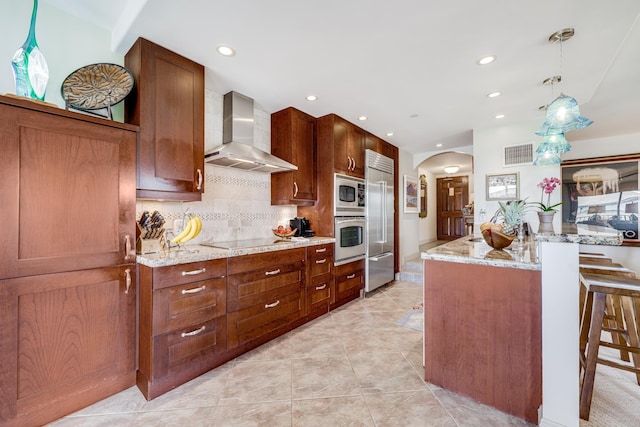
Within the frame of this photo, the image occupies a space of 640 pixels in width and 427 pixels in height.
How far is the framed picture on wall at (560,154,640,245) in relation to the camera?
A: 4027mm

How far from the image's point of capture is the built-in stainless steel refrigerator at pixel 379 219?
3.82m

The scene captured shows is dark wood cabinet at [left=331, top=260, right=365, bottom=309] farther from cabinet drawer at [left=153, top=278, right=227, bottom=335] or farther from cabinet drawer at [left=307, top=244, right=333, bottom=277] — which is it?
cabinet drawer at [left=153, top=278, right=227, bottom=335]

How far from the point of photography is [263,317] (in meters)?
2.30

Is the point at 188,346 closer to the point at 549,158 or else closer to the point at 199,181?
the point at 199,181

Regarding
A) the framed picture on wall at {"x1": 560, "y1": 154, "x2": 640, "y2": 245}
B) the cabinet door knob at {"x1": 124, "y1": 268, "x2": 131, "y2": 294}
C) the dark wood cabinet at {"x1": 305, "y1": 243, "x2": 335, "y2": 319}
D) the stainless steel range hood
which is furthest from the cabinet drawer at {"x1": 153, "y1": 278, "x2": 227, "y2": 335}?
the framed picture on wall at {"x1": 560, "y1": 154, "x2": 640, "y2": 245}

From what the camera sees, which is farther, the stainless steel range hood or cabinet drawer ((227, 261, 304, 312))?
the stainless steel range hood

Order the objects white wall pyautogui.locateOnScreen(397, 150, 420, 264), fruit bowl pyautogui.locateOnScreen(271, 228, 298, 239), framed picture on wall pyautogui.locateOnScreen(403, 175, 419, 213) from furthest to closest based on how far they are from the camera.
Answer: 1. framed picture on wall pyautogui.locateOnScreen(403, 175, 419, 213)
2. white wall pyautogui.locateOnScreen(397, 150, 420, 264)
3. fruit bowl pyautogui.locateOnScreen(271, 228, 298, 239)

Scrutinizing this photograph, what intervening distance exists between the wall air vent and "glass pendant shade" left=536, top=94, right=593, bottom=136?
1.58 meters

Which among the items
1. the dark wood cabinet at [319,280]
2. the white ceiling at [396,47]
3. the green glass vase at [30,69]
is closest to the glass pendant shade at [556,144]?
the white ceiling at [396,47]

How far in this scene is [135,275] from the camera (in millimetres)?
1785

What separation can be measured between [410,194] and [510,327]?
4041 millimetres

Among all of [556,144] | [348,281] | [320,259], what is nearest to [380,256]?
[348,281]

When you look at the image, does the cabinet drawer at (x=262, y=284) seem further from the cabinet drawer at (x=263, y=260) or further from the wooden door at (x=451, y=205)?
the wooden door at (x=451, y=205)

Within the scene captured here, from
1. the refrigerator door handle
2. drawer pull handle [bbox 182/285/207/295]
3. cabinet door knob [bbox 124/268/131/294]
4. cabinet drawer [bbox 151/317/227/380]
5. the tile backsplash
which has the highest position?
the tile backsplash
